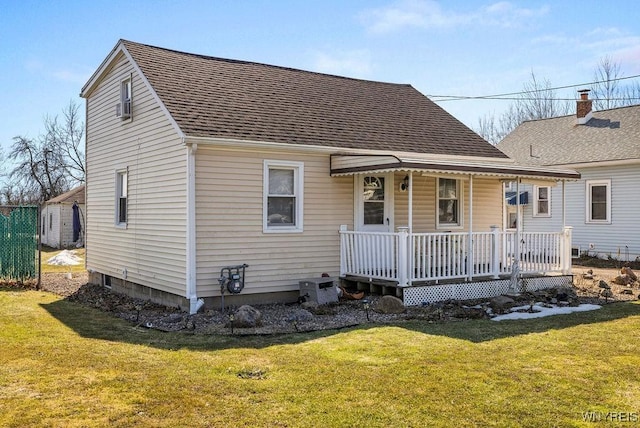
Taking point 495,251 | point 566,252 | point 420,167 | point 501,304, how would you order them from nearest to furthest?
point 420,167, point 501,304, point 495,251, point 566,252

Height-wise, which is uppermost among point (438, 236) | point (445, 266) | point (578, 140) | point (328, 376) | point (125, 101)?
point (578, 140)

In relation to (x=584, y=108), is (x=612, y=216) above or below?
below

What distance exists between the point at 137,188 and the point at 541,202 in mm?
15937

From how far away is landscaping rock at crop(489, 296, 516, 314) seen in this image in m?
10.3

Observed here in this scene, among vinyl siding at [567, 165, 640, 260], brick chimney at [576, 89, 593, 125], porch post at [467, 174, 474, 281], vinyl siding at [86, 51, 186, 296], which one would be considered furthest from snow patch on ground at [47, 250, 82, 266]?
brick chimney at [576, 89, 593, 125]

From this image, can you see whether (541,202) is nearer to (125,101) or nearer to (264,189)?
(264,189)

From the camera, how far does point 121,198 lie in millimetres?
13398

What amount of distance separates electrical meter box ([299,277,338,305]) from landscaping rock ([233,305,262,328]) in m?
1.98

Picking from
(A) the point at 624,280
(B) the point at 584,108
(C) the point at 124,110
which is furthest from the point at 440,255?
(B) the point at 584,108

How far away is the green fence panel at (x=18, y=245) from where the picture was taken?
14273 mm

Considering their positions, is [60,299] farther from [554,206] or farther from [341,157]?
[554,206]

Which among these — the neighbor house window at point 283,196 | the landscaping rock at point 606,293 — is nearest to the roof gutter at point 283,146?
the neighbor house window at point 283,196

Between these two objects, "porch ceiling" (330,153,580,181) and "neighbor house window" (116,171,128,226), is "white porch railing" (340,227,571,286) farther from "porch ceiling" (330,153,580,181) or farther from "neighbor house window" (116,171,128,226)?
"neighbor house window" (116,171,128,226)

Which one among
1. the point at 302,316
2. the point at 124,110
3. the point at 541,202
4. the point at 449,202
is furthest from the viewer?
the point at 541,202
